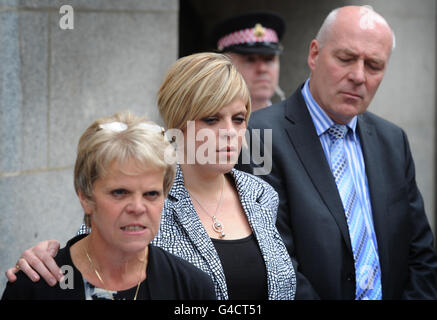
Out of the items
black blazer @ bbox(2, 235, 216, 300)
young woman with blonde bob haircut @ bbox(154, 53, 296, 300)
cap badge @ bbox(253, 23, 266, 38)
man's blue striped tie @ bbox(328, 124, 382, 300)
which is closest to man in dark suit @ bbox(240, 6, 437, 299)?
man's blue striped tie @ bbox(328, 124, 382, 300)

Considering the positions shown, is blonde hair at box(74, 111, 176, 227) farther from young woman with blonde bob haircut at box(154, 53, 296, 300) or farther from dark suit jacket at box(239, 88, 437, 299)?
dark suit jacket at box(239, 88, 437, 299)

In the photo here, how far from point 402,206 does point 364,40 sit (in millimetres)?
858

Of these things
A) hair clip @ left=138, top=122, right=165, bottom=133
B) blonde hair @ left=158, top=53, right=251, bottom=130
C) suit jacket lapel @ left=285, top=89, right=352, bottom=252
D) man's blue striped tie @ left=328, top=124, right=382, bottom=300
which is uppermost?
blonde hair @ left=158, top=53, right=251, bottom=130

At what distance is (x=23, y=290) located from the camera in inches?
88.1

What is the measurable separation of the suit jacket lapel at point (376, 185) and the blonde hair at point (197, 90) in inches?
39.7

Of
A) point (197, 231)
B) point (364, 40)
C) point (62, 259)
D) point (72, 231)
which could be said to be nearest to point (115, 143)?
point (62, 259)

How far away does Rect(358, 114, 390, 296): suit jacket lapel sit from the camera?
3400 millimetres

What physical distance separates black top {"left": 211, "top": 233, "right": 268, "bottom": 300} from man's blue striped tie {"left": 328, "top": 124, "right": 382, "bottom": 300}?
0.73 meters

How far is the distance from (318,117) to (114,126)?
58.9 inches

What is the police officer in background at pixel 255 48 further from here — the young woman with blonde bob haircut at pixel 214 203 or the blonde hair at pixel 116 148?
the blonde hair at pixel 116 148

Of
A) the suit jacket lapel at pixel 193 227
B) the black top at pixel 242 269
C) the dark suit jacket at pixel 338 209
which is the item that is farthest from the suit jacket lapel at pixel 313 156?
the suit jacket lapel at pixel 193 227

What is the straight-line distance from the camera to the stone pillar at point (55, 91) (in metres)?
3.89

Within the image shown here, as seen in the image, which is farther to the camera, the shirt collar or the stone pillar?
the stone pillar

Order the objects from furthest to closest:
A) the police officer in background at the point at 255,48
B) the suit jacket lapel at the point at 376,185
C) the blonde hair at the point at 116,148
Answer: the police officer in background at the point at 255,48
the suit jacket lapel at the point at 376,185
the blonde hair at the point at 116,148
